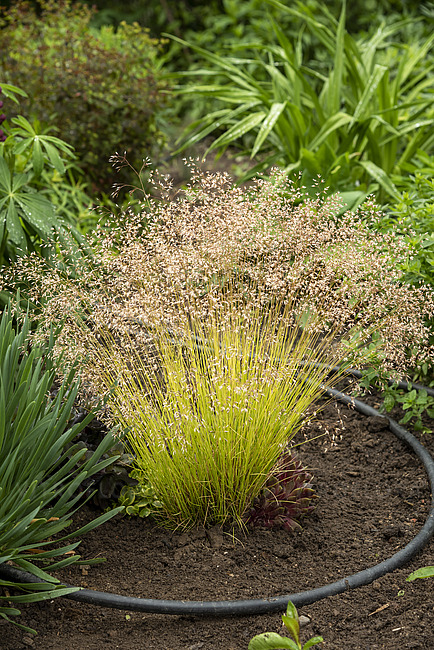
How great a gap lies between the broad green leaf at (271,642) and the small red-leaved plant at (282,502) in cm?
57

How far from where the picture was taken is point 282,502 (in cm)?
232

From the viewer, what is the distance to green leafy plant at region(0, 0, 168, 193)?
4.91 metres

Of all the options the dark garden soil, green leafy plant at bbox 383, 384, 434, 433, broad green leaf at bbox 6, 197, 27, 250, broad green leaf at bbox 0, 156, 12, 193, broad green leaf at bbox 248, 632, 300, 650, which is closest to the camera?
broad green leaf at bbox 248, 632, 300, 650

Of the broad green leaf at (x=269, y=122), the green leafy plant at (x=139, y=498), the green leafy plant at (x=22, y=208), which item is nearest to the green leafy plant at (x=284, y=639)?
the green leafy plant at (x=139, y=498)

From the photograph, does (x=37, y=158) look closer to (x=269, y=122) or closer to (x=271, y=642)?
(x=269, y=122)

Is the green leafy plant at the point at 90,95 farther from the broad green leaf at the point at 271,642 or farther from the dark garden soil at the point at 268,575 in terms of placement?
the broad green leaf at the point at 271,642

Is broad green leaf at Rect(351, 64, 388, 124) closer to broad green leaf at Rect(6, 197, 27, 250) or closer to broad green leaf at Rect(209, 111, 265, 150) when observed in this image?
broad green leaf at Rect(209, 111, 265, 150)

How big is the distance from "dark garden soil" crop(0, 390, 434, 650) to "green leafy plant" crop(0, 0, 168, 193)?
321 cm

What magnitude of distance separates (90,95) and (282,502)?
3753mm

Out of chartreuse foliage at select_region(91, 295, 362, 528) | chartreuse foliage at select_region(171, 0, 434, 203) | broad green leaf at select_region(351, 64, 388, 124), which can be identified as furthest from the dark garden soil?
broad green leaf at select_region(351, 64, 388, 124)

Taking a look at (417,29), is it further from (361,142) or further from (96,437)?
(96,437)

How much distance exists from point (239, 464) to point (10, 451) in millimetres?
724

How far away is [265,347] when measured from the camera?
226cm

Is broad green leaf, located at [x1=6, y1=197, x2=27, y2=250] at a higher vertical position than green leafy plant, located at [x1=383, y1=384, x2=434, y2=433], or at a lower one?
higher
